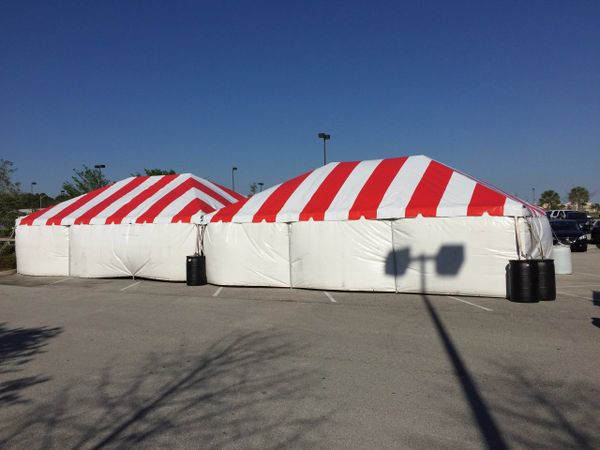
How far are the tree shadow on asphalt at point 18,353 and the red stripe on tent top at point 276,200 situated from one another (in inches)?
216

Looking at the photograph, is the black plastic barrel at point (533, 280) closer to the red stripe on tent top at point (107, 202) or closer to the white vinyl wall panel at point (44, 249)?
the red stripe on tent top at point (107, 202)

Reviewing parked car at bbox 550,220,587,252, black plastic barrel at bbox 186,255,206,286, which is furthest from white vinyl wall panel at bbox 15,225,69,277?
parked car at bbox 550,220,587,252

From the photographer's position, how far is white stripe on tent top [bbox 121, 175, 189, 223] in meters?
13.9

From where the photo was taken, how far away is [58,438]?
11.4 feet

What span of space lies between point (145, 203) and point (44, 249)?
4112mm

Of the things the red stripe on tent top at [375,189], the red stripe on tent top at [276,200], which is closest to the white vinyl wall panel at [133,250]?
the red stripe on tent top at [276,200]

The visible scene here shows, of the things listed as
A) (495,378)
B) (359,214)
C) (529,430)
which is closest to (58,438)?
(529,430)

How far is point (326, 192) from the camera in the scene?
1161 centimetres

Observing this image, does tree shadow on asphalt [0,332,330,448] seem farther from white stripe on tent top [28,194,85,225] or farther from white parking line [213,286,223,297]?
white stripe on tent top [28,194,85,225]

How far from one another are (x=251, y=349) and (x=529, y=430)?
3.53 metres

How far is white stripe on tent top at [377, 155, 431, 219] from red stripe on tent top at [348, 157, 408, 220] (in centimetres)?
12

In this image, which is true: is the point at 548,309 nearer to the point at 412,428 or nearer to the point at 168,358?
the point at 412,428

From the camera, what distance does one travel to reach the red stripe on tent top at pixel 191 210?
13.1m

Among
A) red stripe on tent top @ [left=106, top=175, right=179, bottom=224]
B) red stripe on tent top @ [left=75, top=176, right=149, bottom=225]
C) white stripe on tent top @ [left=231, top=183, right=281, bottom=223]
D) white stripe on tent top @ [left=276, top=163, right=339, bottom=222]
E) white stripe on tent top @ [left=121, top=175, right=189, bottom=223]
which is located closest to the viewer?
white stripe on tent top @ [left=276, top=163, right=339, bottom=222]
